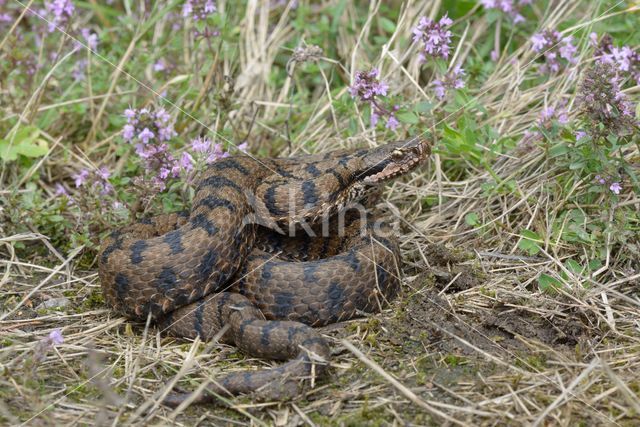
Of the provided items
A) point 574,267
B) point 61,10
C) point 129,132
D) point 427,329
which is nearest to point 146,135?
point 129,132

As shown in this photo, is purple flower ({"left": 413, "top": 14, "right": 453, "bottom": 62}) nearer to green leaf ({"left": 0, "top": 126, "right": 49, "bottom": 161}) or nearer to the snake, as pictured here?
the snake

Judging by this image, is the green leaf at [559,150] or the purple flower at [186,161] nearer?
the green leaf at [559,150]

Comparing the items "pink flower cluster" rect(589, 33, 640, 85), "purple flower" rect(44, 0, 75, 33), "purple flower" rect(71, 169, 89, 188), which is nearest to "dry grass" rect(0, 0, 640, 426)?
"pink flower cluster" rect(589, 33, 640, 85)

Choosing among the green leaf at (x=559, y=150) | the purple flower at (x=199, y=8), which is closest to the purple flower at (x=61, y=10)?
the purple flower at (x=199, y=8)

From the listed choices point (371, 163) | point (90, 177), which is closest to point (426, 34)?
point (371, 163)

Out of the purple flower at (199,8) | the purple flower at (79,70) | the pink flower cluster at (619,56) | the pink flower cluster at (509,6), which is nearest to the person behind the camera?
the pink flower cluster at (619,56)

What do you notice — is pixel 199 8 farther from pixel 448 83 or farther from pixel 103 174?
pixel 448 83

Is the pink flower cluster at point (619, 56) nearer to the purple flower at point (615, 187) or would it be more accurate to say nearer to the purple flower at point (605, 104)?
the purple flower at point (605, 104)

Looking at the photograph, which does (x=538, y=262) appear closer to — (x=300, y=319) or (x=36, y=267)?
(x=300, y=319)
